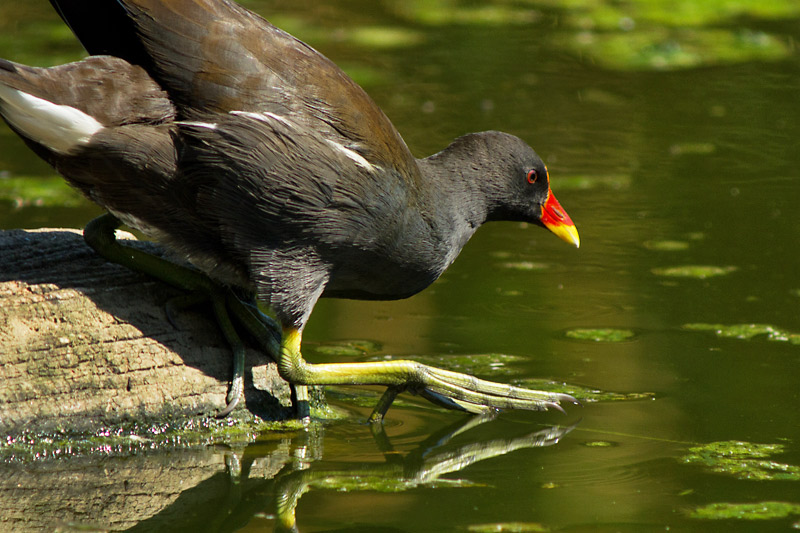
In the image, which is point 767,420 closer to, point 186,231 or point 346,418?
point 346,418

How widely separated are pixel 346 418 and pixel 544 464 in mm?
784

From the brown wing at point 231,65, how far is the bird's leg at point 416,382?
71 cm

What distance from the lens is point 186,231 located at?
3.60 meters

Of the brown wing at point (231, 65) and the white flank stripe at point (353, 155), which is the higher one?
the brown wing at point (231, 65)

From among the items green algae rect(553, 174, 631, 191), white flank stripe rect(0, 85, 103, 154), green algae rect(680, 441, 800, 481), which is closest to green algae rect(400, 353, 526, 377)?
green algae rect(680, 441, 800, 481)

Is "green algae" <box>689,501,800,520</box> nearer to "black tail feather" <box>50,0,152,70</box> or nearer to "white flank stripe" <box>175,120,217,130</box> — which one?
"white flank stripe" <box>175,120,217,130</box>

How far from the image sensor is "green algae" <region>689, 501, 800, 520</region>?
310 cm

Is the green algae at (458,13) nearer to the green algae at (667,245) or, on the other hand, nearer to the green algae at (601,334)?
the green algae at (667,245)

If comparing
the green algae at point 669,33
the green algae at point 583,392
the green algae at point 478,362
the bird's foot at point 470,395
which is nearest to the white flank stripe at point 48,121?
the bird's foot at point 470,395

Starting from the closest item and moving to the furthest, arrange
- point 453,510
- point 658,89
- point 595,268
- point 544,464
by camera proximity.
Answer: point 453,510 < point 544,464 < point 595,268 < point 658,89

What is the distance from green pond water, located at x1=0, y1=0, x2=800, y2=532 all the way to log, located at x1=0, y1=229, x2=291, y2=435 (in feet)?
0.49

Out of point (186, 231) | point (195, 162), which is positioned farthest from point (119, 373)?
point (195, 162)

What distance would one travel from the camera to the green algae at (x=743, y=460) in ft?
11.0

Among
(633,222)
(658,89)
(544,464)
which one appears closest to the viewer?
(544,464)
